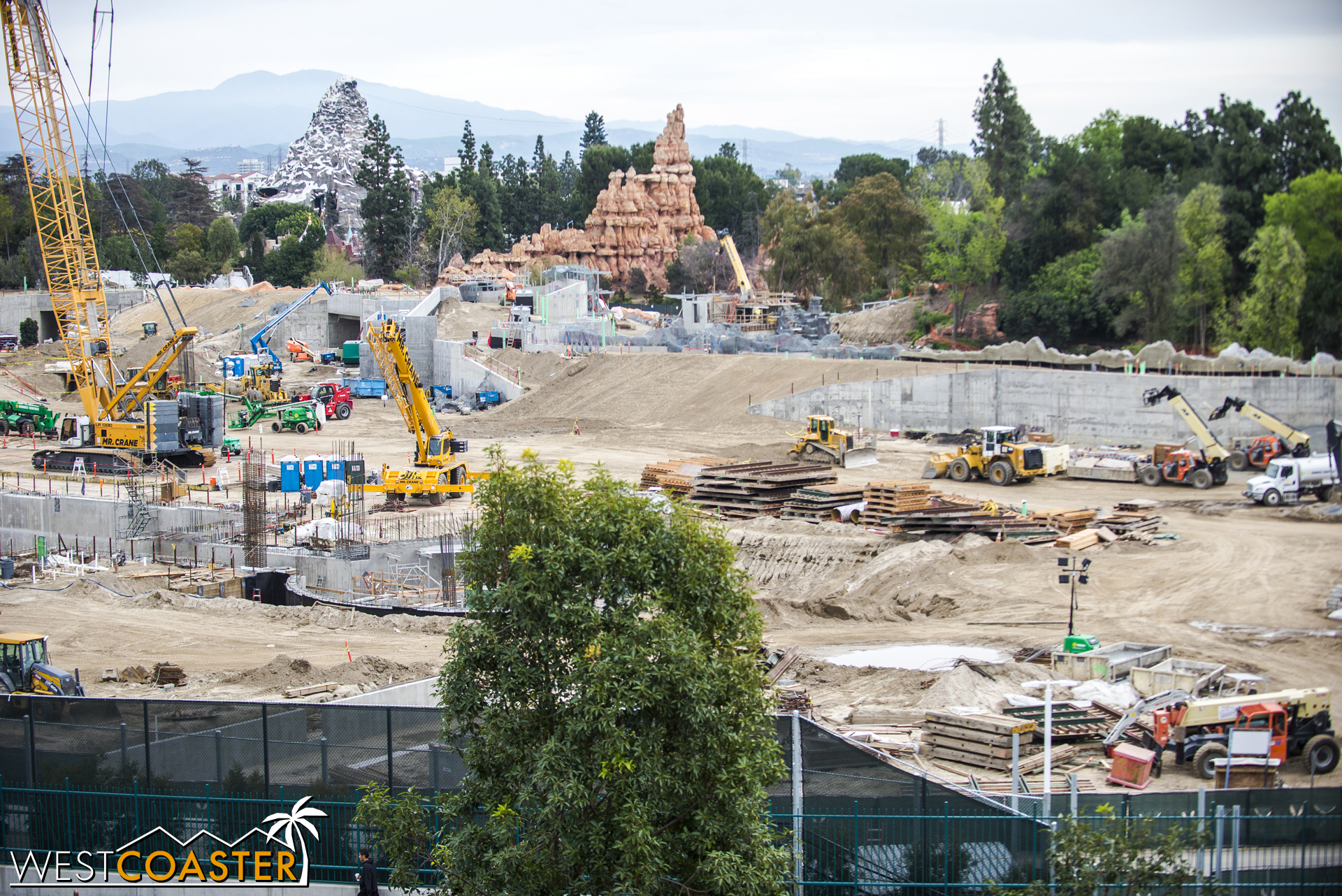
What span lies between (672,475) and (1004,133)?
5269 cm

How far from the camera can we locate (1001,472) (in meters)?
40.2

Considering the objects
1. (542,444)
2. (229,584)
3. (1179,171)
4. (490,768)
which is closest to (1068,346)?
(1179,171)

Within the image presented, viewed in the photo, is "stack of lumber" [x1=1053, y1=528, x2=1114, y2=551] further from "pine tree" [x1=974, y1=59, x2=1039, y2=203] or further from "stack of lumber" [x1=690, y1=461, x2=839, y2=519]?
"pine tree" [x1=974, y1=59, x2=1039, y2=203]

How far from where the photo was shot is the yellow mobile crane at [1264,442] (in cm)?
3853

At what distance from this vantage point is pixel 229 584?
3228cm

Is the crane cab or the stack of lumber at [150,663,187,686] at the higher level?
the crane cab

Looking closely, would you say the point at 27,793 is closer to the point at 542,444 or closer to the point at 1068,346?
the point at 542,444

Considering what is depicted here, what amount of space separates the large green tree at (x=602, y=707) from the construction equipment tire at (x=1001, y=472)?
31.4m

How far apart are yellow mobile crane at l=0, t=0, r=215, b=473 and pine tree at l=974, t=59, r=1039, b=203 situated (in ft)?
179

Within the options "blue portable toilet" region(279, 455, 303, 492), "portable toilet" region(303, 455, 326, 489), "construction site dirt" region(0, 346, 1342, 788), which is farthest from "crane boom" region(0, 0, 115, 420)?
"construction site dirt" region(0, 346, 1342, 788)

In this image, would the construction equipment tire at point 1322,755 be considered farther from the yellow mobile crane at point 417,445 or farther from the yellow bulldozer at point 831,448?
the yellow mobile crane at point 417,445

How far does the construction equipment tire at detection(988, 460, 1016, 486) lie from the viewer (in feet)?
131

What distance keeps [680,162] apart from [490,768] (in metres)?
113

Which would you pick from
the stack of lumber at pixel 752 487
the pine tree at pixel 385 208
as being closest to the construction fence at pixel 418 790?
the stack of lumber at pixel 752 487
